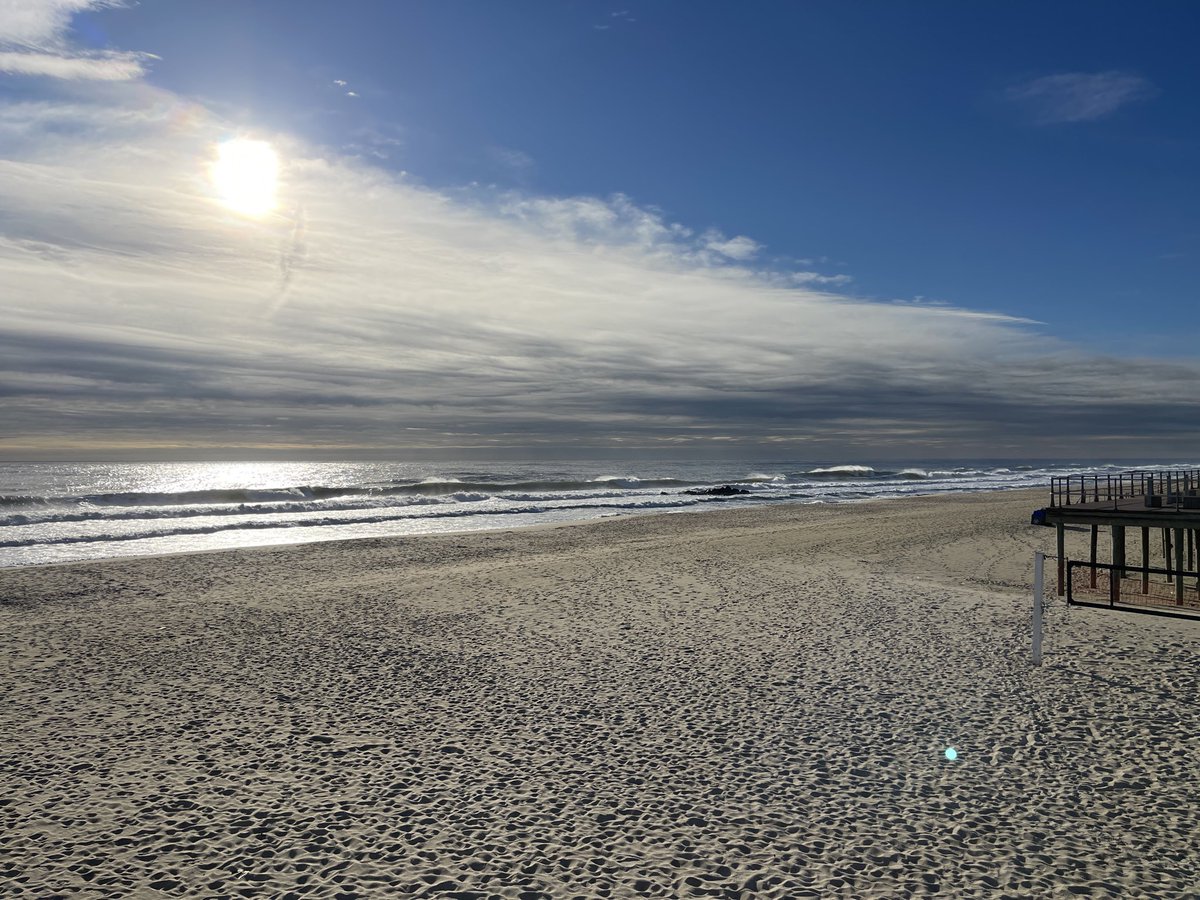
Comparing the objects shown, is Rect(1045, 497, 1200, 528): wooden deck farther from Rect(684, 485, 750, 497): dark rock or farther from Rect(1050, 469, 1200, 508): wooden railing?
Rect(684, 485, 750, 497): dark rock

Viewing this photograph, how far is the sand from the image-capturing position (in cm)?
570

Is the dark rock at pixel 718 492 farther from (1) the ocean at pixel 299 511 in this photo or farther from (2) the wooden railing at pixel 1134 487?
(2) the wooden railing at pixel 1134 487

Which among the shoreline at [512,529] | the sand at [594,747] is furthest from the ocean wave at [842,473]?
the sand at [594,747]

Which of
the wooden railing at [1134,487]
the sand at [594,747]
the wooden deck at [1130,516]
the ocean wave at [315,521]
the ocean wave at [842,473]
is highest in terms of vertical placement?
the wooden railing at [1134,487]

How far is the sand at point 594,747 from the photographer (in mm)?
5699

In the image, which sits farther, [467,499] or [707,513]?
[467,499]

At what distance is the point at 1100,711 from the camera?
8.75m

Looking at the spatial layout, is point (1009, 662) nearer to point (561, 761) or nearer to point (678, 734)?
point (678, 734)

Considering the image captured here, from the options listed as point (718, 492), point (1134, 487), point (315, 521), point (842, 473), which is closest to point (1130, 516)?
point (1134, 487)

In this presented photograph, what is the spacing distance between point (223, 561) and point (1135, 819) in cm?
2112

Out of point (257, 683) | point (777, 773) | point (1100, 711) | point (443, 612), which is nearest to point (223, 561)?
point (443, 612)

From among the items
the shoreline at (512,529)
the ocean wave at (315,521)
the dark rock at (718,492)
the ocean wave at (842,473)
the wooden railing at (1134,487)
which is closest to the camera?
the wooden railing at (1134,487)

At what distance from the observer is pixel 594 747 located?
26.3 ft

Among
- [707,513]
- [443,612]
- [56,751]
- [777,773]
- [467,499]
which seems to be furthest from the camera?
[467,499]
